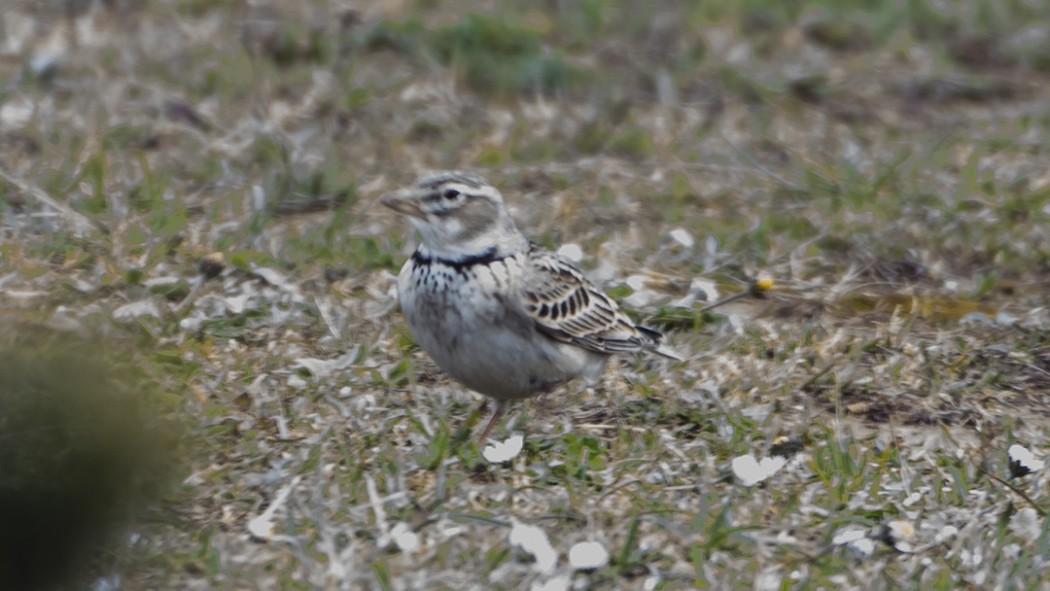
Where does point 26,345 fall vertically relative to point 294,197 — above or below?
above

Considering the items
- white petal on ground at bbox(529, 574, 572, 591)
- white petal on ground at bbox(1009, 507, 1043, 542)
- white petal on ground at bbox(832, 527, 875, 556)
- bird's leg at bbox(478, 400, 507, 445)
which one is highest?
white petal on ground at bbox(529, 574, 572, 591)

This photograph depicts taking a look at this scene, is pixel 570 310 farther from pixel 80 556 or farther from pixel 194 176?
pixel 194 176

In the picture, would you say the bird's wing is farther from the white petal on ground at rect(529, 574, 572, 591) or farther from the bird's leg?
the white petal on ground at rect(529, 574, 572, 591)

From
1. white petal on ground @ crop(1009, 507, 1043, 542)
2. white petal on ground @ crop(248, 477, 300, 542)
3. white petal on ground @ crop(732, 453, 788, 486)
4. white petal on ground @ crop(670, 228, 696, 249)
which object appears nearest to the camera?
white petal on ground @ crop(248, 477, 300, 542)

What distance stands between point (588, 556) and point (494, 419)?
96 cm

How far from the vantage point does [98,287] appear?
658 cm

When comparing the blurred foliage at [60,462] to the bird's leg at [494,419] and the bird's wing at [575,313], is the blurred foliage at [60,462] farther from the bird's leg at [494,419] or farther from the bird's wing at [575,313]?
the bird's wing at [575,313]

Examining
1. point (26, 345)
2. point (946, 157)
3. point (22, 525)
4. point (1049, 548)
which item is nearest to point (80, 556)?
point (22, 525)

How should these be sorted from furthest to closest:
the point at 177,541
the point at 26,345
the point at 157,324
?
the point at 157,324
the point at 26,345
the point at 177,541

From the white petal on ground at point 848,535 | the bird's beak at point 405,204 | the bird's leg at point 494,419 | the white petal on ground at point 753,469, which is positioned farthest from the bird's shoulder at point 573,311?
the white petal on ground at point 848,535

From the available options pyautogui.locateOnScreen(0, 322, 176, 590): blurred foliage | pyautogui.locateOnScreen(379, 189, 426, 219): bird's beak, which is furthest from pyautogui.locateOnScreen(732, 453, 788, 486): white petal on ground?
pyautogui.locateOnScreen(0, 322, 176, 590): blurred foliage

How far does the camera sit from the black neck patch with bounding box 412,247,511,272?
5621mm

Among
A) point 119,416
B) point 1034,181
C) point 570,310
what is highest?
point 119,416

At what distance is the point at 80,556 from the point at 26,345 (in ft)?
4.21
